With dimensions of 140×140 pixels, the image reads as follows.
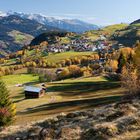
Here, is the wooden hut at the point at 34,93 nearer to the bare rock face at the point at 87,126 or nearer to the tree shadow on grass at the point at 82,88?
the tree shadow on grass at the point at 82,88

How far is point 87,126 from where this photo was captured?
43.4m

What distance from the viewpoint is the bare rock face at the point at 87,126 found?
3838cm

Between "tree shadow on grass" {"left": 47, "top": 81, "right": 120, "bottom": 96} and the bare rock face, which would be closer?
the bare rock face

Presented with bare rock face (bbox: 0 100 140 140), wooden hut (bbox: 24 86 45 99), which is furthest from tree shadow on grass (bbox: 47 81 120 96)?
bare rock face (bbox: 0 100 140 140)

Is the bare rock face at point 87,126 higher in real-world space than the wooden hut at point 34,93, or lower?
higher

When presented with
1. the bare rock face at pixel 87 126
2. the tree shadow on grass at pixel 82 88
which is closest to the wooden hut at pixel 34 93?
the tree shadow on grass at pixel 82 88

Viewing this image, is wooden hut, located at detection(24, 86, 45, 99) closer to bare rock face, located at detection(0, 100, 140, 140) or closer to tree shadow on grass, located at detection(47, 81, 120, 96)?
tree shadow on grass, located at detection(47, 81, 120, 96)

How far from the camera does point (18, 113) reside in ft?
372

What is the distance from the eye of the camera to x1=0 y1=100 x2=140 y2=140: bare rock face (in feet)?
126

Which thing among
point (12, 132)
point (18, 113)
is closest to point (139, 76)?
point (18, 113)

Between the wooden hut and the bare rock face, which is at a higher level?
the bare rock face

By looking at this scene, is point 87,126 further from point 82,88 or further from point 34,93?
point 82,88

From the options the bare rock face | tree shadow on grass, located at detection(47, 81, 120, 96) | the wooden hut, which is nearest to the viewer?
the bare rock face

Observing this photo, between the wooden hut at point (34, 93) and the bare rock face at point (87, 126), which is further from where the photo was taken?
the wooden hut at point (34, 93)
